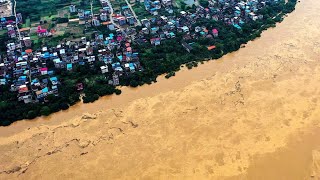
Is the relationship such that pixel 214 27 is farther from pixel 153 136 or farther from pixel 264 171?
pixel 264 171

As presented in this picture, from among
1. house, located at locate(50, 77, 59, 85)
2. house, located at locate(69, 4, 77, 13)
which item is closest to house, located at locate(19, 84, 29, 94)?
house, located at locate(50, 77, 59, 85)

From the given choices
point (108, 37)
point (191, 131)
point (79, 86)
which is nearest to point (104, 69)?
point (79, 86)

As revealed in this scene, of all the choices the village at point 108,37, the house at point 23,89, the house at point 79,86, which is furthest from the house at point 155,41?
the house at point 23,89

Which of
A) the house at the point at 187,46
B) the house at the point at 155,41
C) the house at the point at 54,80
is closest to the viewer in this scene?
the house at the point at 54,80

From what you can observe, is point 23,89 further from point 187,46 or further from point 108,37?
point 187,46

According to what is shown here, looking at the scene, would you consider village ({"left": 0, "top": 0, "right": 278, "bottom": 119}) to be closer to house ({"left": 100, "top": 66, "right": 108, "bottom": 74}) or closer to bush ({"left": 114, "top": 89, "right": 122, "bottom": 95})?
house ({"left": 100, "top": 66, "right": 108, "bottom": 74})

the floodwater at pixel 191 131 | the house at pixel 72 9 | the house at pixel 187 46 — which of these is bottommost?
the floodwater at pixel 191 131

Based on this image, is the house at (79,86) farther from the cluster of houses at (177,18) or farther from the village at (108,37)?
the cluster of houses at (177,18)

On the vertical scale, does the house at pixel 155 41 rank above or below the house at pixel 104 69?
above
